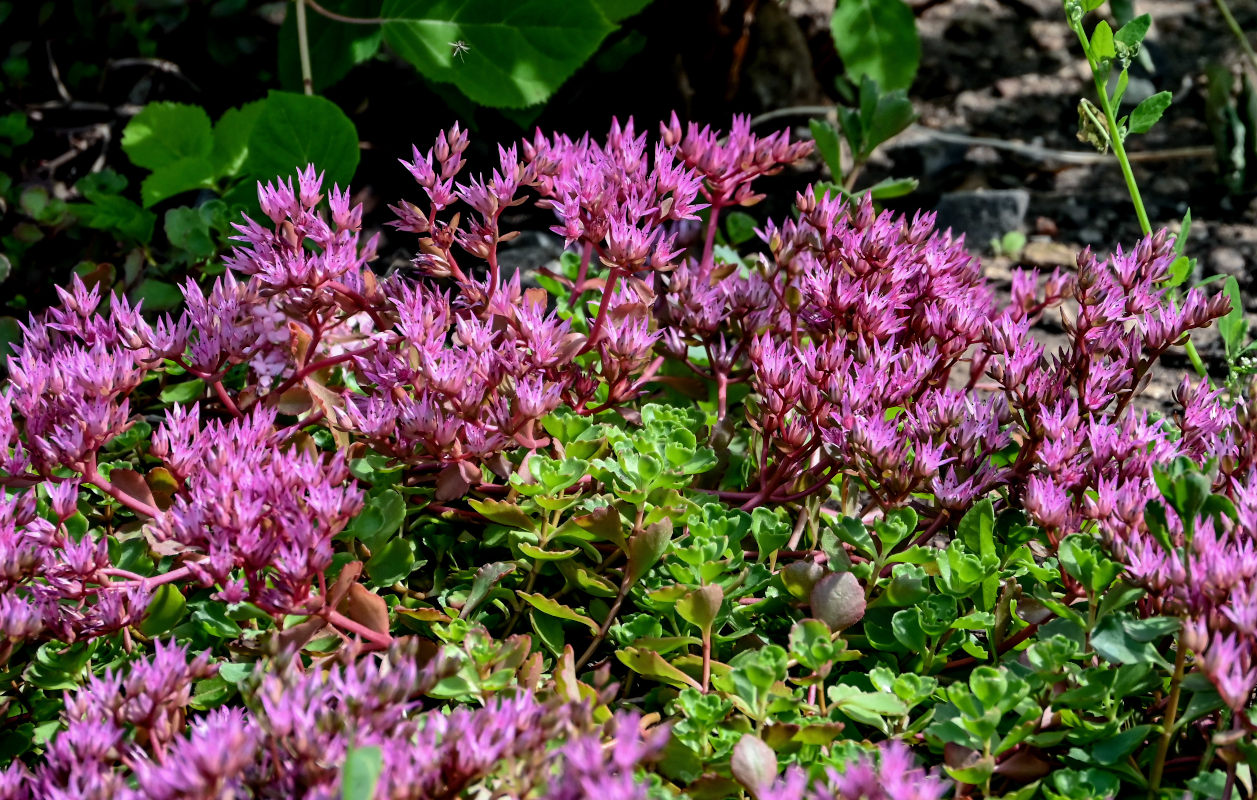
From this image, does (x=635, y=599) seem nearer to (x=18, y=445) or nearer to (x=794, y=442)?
(x=794, y=442)

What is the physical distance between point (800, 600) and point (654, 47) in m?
2.42

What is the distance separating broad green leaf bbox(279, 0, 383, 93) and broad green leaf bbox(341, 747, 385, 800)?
261cm

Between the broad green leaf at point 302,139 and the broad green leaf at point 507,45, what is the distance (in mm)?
387

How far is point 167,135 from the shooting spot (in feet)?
9.96

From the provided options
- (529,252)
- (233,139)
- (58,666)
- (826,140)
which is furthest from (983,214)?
(58,666)

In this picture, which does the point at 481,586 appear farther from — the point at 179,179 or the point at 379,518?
the point at 179,179

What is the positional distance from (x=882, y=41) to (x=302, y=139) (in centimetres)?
166

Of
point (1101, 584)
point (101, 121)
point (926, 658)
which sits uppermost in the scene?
point (101, 121)

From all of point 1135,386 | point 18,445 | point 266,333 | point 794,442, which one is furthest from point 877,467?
point 18,445

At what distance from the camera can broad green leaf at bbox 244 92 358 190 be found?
263 centimetres

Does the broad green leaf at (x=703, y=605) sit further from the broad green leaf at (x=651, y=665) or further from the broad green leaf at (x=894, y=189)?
the broad green leaf at (x=894, y=189)

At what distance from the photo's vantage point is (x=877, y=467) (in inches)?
64.6

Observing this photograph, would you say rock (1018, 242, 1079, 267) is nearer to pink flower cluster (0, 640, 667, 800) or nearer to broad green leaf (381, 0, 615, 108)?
broad green leaf (381, 0, 615, 108)

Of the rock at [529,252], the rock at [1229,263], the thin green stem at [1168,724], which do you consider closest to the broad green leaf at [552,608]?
the thin green stem at [1168,724]
